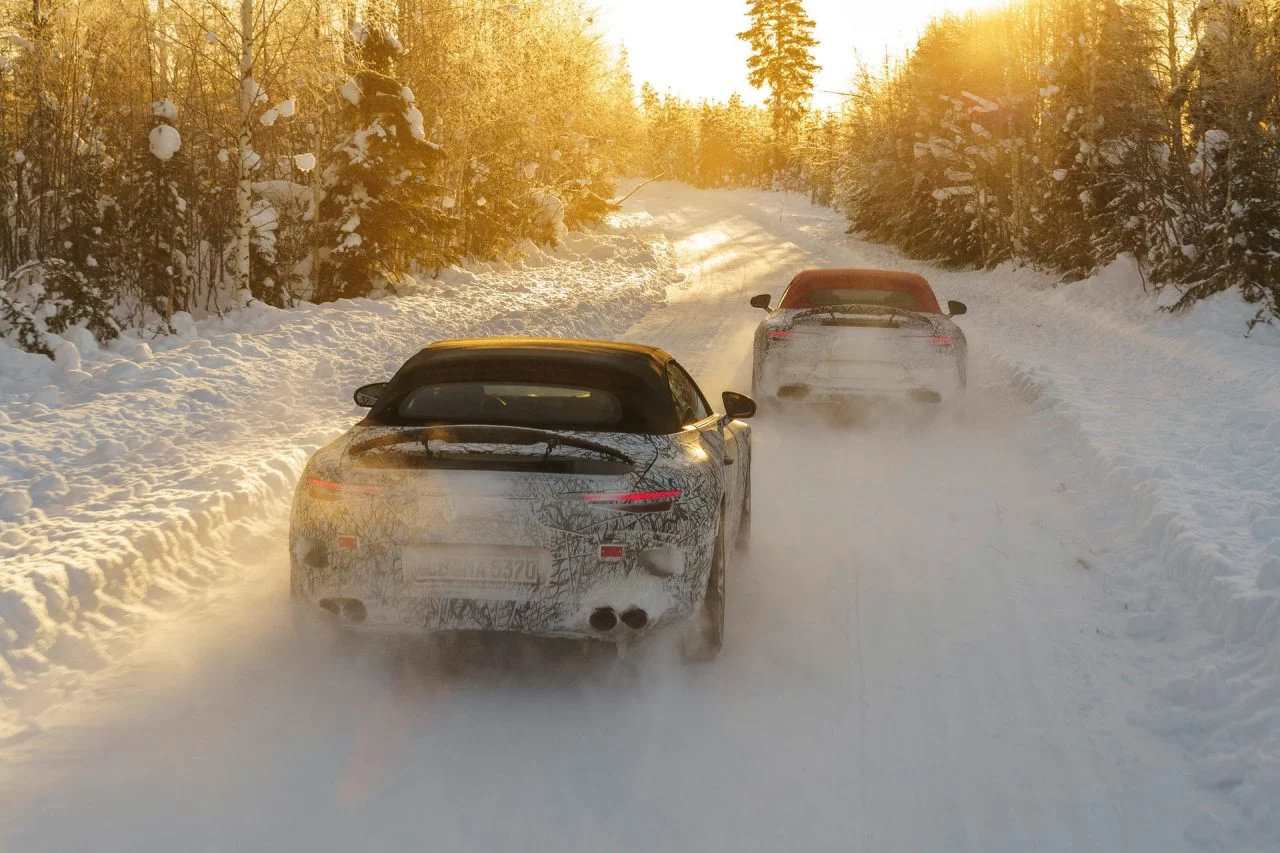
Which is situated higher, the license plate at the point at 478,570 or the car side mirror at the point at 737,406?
the car side mirror at the point at 737,406

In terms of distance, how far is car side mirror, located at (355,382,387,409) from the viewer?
5.64 meters

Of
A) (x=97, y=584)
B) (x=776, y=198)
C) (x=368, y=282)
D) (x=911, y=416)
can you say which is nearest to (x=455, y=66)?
(x=368, y=282)

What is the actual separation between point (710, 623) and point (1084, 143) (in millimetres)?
24126

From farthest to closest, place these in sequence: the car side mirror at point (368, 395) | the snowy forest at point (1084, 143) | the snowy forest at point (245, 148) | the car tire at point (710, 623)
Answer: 1. the snowy forest at point (1084, 143)
2. the snowy forest at point (245, 148)
3. the car side mirror at point (368, 395)
4. the car tire at point (710, 623)

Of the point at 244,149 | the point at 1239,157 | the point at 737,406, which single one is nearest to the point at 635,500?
the point at 737,406

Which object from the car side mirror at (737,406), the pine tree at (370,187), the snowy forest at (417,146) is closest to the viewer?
the car side mirror at (737,406)

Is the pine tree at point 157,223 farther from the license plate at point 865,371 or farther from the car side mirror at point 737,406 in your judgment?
the car side mirror at point 737,406

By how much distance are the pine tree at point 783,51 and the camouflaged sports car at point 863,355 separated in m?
80.4

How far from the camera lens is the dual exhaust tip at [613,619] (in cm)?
435

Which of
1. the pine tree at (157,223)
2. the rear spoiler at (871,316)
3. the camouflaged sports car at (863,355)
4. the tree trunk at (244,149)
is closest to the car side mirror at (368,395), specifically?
the camouflaged sports car at (863,355)

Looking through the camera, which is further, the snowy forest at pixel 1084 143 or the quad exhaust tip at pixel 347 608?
the snowy forest at pixel 1084 143

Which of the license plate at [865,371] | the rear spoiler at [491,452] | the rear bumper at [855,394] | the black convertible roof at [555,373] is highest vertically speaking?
the black convertible roof at [555,373]

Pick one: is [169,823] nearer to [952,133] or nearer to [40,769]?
[40,769]

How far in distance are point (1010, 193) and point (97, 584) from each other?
30278mm
